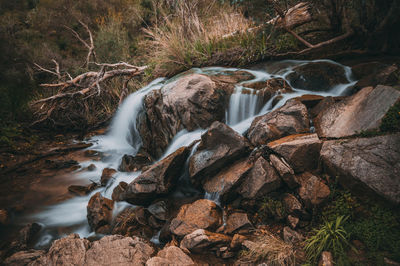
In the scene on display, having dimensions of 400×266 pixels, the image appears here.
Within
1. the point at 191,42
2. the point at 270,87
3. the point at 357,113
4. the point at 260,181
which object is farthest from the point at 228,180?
the point at 191,42

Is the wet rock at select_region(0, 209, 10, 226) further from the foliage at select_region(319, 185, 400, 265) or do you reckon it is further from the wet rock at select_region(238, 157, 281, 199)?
the foliage at select_region(319, 185, 400, 265)

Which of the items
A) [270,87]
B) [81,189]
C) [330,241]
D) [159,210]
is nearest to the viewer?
[330,241]

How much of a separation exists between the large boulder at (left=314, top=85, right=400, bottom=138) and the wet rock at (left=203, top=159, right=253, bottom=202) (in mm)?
1243

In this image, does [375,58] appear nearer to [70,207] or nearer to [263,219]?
[263,219]

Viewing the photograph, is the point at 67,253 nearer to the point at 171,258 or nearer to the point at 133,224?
the point at 133,224

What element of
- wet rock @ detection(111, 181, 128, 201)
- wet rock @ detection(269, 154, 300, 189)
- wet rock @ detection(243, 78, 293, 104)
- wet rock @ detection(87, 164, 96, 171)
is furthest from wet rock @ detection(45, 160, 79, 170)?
wet rock @ detection(269, 154, 300, 189)

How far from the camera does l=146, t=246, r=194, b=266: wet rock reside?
2395 mm

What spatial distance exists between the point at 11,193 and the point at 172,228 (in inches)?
144

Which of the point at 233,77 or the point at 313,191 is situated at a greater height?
the point at 233,77

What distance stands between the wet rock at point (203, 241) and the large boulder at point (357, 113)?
2.03 meters

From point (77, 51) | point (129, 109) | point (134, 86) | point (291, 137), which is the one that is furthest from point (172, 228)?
point (77, 51)

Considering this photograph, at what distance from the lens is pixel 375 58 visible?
4.71 metres

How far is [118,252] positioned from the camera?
258cm

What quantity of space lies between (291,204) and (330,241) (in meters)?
0.55
